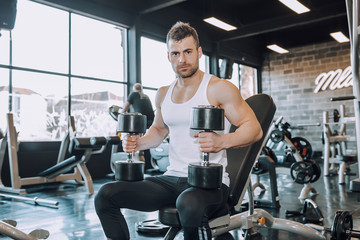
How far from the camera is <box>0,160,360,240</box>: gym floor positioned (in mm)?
2002

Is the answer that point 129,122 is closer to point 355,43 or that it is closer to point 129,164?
point 129,164

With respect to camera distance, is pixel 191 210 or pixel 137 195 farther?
pixel 137 195

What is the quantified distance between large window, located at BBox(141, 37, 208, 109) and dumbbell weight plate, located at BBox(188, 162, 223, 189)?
4917mm

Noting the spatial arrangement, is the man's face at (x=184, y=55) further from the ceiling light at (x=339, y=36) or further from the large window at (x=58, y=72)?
the ceiling light at (x=339, y=36)

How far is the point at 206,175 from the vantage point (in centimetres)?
101

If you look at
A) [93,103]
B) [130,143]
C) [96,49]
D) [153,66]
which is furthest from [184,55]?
[153,66]

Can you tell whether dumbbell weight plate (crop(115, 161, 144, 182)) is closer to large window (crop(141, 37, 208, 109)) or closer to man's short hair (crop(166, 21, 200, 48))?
man's short hair (crop(166, 21, 200, 48))

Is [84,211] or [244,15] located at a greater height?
[244,15]

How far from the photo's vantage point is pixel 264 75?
29.7ft

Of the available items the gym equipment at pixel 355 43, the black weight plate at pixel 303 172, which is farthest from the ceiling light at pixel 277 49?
the gym equipment at pixel 355 43

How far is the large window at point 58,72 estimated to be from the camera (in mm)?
4242

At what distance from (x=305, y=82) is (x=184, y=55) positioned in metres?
7.73

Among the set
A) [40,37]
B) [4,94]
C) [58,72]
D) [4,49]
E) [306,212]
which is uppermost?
[40,37]

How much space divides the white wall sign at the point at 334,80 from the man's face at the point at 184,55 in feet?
23.7
